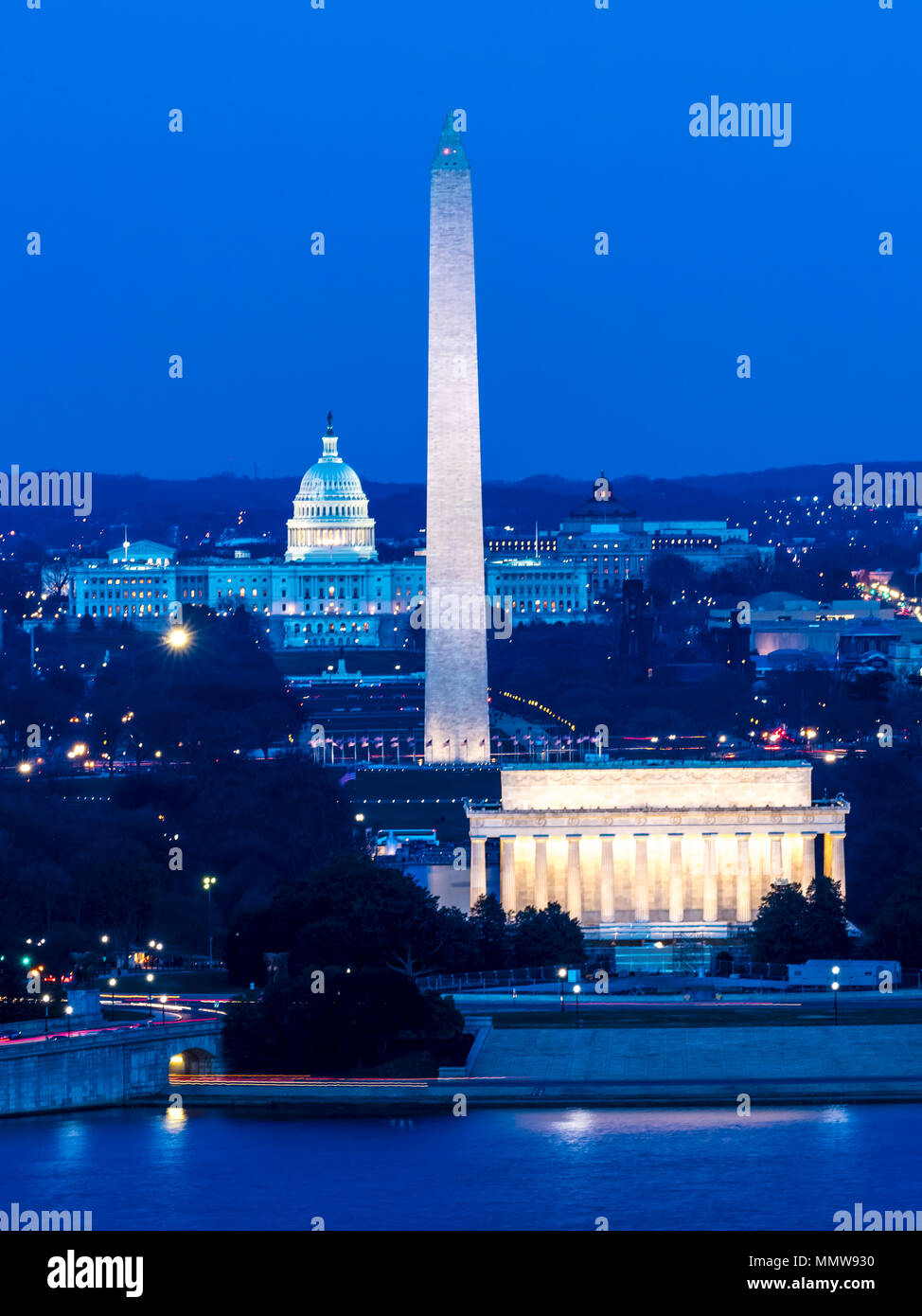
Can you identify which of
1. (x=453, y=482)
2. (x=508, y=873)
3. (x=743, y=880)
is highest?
(x=453, y=482)

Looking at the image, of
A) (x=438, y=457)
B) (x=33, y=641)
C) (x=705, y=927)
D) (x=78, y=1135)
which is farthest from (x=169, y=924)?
(x=33, y=641)

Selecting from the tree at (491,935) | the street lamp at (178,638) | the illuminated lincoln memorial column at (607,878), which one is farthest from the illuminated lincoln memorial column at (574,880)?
the street lamp at (178,638)

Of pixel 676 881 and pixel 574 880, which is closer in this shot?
pixel 574 880

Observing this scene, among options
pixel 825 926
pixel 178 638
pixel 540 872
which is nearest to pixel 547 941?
pixel 825 926

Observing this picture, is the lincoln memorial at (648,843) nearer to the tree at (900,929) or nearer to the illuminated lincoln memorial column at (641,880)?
the illuminated lincoln memorial column at (641,880)

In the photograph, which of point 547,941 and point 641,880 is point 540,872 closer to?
point 641,880
